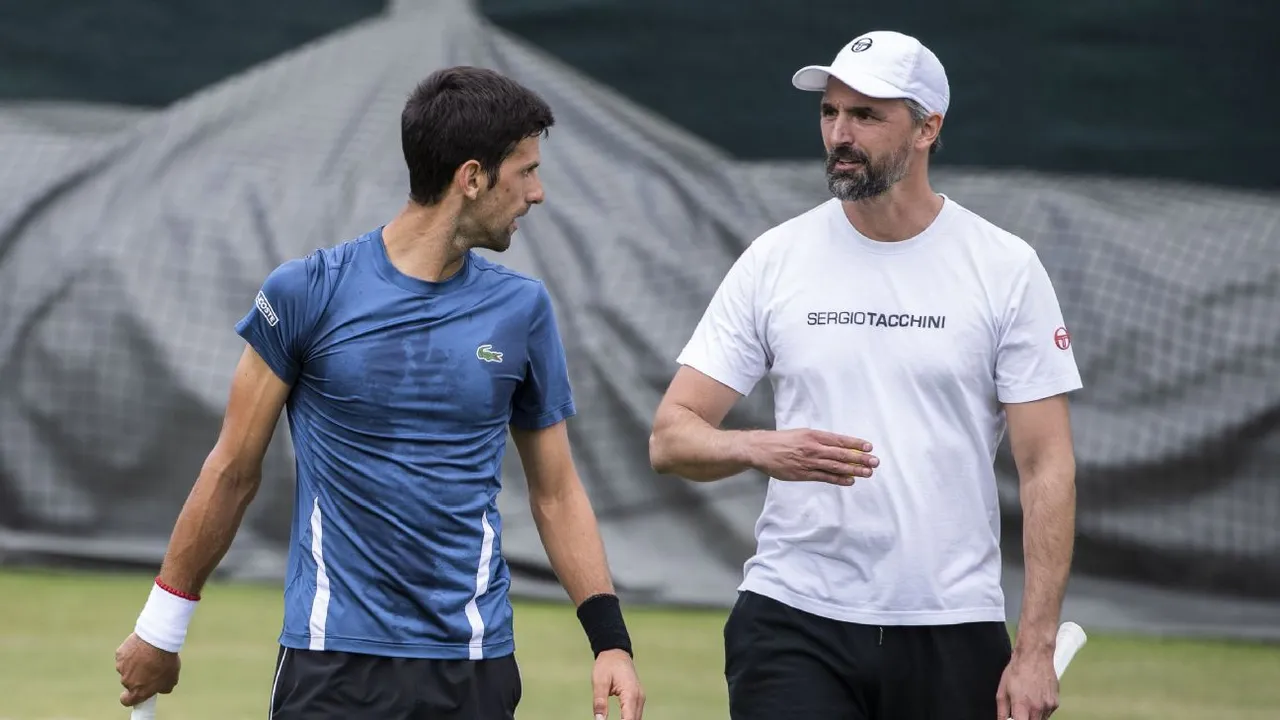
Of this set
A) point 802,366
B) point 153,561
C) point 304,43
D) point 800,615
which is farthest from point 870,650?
point 304,43

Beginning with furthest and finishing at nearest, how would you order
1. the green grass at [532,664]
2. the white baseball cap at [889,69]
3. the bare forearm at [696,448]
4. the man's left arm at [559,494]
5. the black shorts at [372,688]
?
the green grass at [532,664]
the white baseball cap at [889,69]
the bare forearm at [696,448]
the man's left arm at [559,494]
the black shorts at [372,688]

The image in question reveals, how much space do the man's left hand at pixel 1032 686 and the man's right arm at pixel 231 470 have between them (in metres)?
1.35

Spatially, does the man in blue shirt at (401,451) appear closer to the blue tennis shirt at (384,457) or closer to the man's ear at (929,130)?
the blue tennis shirt at (384,457)

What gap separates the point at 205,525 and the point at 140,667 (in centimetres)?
26

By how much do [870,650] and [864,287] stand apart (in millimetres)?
660

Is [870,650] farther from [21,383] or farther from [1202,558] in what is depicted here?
[21,383]

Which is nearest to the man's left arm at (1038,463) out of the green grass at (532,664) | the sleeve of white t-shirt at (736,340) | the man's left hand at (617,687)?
A: the sleeve of white t-shirt at (736,340)

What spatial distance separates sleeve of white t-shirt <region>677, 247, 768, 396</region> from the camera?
3.59 meters

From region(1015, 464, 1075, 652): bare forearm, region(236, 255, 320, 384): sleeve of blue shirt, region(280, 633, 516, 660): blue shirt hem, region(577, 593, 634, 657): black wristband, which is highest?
region(236, 255, 320, 384): sleeve of blue shirt

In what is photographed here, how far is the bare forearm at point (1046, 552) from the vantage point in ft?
11.0

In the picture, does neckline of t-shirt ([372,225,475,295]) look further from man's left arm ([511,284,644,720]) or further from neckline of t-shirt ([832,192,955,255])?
neckline of t-shirt ([832,192,955,255])

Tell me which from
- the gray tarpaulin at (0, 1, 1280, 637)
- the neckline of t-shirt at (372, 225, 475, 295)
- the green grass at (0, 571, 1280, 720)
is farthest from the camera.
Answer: the gray tarpaulin at (0, 1, 1280, 637)

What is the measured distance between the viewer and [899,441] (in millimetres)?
3439

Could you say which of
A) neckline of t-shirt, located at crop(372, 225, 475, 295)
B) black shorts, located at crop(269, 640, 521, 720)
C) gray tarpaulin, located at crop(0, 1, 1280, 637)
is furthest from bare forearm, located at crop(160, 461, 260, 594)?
gray tarpaulin, located at crop(0, 1, 1280, 637)
